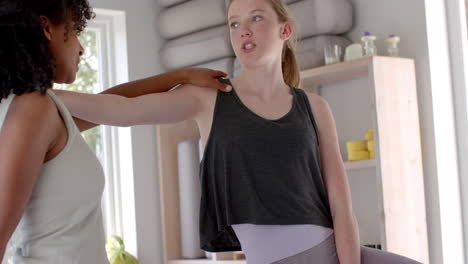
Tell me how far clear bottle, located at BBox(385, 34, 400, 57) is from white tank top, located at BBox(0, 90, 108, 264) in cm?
300

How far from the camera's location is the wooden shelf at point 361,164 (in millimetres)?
4115

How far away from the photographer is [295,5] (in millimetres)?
4582

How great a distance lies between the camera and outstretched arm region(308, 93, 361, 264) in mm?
2184

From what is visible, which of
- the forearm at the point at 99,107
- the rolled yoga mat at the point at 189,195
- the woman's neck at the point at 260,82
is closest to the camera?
the forearm at the point at 99,107

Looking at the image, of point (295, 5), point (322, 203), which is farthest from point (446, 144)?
point (322, 203)

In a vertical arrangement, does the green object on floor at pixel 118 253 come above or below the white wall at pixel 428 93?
below

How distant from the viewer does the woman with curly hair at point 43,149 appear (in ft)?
4.39

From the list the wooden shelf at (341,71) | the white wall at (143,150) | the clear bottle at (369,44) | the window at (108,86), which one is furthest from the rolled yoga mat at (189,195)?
the clear bottle at (369,44)

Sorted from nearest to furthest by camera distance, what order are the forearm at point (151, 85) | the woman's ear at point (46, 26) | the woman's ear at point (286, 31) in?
the woman's ear at point (46, 26) → the forearm at point (151, 85) → the woman's ear at point (286, 31)

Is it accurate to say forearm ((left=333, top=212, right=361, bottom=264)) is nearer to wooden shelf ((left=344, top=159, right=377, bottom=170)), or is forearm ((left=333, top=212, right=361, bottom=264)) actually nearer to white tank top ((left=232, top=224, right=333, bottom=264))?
white tank top ((left=232, top=224, right=333, bottom=264))

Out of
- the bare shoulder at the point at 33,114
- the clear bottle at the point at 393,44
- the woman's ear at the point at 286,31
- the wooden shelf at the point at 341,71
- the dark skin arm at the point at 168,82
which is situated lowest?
the bare shoulder at the point at 33,114

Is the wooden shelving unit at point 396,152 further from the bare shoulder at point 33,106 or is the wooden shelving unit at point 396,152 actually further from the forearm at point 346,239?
the bare shoulder at point 33,106

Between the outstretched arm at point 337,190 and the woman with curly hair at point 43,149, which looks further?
the outstretched arm at point 337,190

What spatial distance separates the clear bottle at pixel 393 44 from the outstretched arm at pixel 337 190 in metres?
2.00
